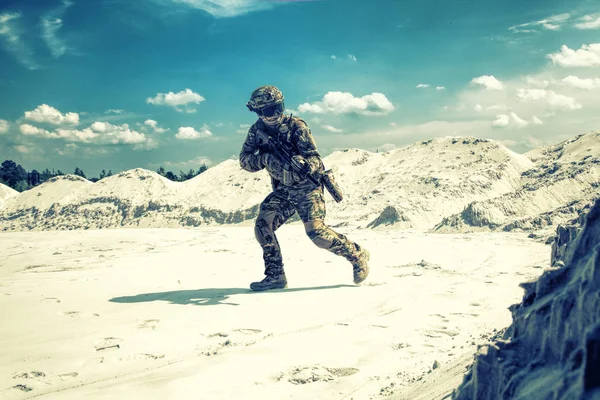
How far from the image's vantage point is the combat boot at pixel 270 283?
4668 millimetres

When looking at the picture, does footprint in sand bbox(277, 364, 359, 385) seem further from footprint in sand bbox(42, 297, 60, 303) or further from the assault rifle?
footprint in sand bbox(42, 297, 60, 303)

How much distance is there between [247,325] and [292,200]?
1.67 metres

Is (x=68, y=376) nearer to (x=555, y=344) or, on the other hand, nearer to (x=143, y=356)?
(x=143, y=356)

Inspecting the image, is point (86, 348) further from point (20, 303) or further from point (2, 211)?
point (2, 211)

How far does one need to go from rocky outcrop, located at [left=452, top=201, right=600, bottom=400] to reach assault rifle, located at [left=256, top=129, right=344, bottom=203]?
3.20m

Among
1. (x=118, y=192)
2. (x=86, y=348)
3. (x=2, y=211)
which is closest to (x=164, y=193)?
(x=118, y=192)

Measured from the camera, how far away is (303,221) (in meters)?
4.68

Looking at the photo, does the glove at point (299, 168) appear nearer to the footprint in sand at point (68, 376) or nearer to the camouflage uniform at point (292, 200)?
the camouflage uniform at point (292, 200)

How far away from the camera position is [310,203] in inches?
181

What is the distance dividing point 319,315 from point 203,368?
126 cm

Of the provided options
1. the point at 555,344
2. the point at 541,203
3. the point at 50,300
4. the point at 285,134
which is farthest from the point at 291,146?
the point at 541,203

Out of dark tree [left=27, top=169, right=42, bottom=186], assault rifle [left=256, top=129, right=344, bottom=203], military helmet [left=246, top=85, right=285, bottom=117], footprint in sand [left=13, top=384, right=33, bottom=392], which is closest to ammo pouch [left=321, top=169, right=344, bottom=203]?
assault rifle [left=256, top=129, right=344, bottom=203]

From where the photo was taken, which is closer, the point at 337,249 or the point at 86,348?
the point at 86,348

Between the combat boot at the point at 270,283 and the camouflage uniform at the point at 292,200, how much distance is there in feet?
0.12
